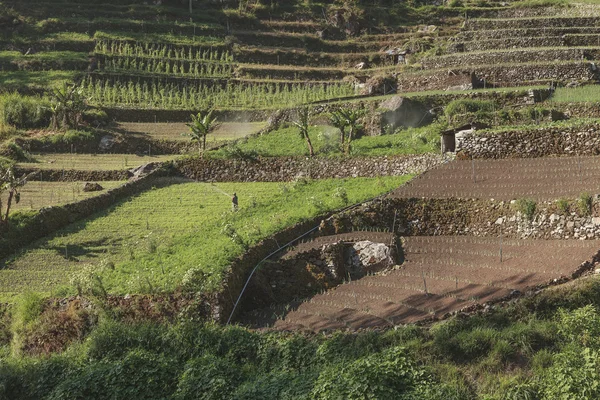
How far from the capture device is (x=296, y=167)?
37406 millimetres

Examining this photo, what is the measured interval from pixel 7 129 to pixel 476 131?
110ft

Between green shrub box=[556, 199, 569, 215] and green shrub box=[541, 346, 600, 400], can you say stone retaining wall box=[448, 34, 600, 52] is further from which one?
green shrub box=[541, 346, 600, 400]

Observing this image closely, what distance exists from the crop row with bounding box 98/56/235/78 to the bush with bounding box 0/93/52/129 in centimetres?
1042

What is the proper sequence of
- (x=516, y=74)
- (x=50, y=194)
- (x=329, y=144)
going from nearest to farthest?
(x=50, y=194), (x=329, y=144), (x=516, y=74)

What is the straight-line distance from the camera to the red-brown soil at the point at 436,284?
20188mm

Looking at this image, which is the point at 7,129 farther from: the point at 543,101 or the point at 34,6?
the point at 543,101

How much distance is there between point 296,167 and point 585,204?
57.4 feet

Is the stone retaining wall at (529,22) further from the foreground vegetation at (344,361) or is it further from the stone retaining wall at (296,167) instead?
the foreground vegetation at (344,361)

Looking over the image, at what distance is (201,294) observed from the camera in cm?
2269

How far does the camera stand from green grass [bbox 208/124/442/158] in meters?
36.2

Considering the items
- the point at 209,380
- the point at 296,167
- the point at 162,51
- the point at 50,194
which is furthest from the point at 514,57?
the point at 209,380

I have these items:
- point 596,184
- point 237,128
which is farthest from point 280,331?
point 237,128

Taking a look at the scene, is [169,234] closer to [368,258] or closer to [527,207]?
[368,258]

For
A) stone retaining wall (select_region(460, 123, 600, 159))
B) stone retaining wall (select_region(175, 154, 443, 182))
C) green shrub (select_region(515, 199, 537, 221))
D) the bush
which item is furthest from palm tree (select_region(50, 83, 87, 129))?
green shrub (select_region(515, 199, 537, 221))
